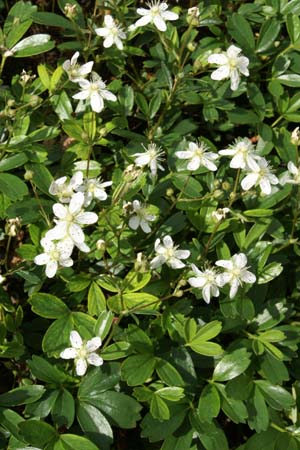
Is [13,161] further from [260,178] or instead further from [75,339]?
[260,178]

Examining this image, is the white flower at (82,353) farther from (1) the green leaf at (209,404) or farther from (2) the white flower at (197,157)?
(2) the white flower at (197,157)

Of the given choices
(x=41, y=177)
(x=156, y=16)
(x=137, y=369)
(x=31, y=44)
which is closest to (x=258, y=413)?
(x=137, y=369)

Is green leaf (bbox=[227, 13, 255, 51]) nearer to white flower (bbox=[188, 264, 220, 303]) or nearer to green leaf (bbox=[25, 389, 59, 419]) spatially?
white flower (bbox=[188, 264, 220, 303])

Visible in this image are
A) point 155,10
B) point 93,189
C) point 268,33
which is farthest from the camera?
point 268,33

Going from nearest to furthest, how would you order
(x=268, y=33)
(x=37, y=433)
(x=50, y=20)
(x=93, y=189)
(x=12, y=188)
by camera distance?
(x=37, y=433), (x=93, y=189), (x=12, y=188), (x=50, y=20), (x=268, y=33)

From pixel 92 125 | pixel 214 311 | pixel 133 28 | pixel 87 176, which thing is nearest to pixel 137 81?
pixel 133 28

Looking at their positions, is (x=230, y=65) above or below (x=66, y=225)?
above
